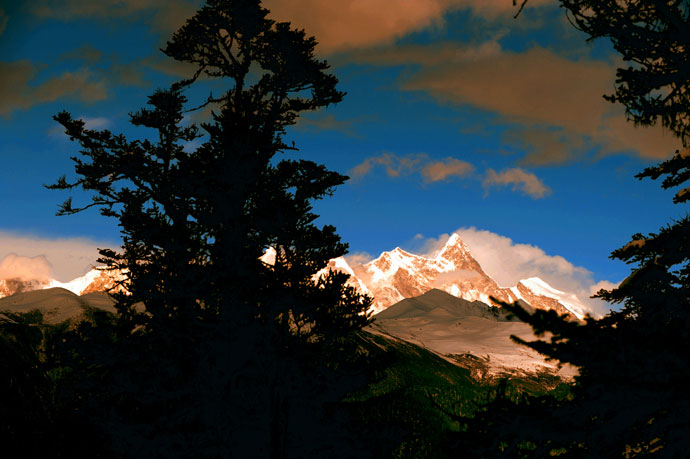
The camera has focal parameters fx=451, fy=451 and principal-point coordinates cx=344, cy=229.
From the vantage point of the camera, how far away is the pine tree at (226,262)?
9461 millimetres

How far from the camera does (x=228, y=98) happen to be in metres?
12.1

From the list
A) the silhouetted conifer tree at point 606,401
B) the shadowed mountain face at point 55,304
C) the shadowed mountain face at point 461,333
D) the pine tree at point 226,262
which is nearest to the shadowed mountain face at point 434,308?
the shadowed mountain face at point 461,333

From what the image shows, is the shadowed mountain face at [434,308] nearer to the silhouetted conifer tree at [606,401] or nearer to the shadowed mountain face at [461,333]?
the shadowed mountain face at [461,333]

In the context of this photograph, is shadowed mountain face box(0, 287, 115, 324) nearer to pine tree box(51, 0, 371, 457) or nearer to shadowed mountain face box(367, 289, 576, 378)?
pine tree box(51, 0, 371, 457)

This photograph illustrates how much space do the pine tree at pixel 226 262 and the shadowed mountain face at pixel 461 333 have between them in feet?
45.6

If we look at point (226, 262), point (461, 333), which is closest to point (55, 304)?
point (226, 262)

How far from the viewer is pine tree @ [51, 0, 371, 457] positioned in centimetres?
946

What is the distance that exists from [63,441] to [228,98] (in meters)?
8.81

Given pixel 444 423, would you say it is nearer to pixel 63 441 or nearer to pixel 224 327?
pixel 224 327

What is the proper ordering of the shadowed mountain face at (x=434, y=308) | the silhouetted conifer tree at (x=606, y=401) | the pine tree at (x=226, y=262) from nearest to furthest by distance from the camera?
the silhouetted conifer tree at (x=606, y=401) → the pine tree at (x=226, y=262) → the shadowed mountain face at (x=434, y=308)

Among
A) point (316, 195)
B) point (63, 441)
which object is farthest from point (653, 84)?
point (63, 441)

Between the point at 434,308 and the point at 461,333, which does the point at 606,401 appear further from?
the point at 434,308

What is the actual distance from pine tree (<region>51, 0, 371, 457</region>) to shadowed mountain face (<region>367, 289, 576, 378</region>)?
547 inches

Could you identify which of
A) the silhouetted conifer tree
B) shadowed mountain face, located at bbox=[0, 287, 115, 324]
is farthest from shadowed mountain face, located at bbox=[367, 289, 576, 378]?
the silhouetted conifer tree
